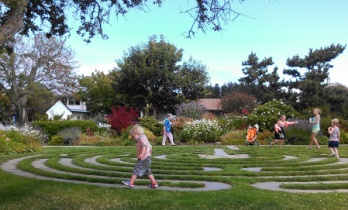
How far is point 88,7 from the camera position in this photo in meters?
8.23

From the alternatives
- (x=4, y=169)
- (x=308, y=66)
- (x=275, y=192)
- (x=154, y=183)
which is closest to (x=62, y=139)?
(x=4, y=169)

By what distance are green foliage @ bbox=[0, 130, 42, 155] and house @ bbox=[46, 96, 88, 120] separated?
33.0 m

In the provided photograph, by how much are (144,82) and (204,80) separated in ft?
21.2

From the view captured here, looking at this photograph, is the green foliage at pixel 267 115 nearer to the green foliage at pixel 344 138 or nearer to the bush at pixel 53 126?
the green foliage at pixel 344 138

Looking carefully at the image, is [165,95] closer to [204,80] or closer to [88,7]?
[204,80]

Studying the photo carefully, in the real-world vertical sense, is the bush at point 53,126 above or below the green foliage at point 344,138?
above

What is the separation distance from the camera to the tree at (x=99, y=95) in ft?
145

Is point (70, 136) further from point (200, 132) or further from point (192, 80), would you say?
point (192, 80)

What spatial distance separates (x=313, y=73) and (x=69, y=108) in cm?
3945

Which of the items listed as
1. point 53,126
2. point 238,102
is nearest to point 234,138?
point 53,126

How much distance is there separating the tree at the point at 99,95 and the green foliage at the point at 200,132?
741 inches

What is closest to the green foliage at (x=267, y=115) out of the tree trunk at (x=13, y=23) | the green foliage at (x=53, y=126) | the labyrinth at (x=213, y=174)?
the labyrinth at (x=213, y=174)

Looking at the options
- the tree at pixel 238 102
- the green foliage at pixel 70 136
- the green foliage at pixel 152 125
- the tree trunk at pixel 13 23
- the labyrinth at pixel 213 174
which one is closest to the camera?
the tree trunk at pixel 13 23

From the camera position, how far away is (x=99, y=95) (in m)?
48.6
